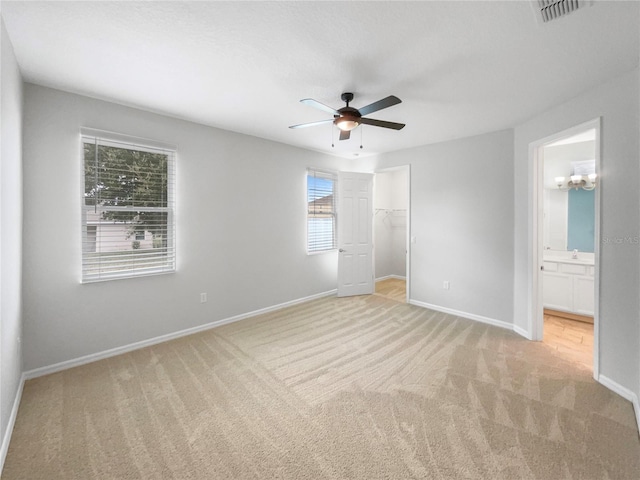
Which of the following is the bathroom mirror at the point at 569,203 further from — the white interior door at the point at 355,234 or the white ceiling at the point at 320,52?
the white interior door at the point at 355,234

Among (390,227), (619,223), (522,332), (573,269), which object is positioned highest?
(390,227)

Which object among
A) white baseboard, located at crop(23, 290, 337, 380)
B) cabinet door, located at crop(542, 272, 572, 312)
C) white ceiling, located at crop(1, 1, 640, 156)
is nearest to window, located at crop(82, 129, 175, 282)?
white ceiling, located at crop(1, 1, 640, 156)

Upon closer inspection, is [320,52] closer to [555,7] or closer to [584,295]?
[555,7]

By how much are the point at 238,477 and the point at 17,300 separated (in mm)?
Result: 2200

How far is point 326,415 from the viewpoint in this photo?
6.70 ft

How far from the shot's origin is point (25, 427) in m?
1.92

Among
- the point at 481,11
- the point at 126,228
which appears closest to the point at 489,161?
the point at 481,11

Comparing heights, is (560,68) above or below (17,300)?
above

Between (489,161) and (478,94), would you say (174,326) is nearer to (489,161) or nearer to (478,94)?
(478,94)

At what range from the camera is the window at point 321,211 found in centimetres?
494

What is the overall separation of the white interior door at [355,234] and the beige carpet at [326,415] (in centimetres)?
200

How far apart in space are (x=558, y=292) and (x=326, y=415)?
421 cm

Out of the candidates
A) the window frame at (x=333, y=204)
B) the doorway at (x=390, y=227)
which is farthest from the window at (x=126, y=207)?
the doorway at (x=390, y=227)

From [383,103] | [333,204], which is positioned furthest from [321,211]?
[383,103]
